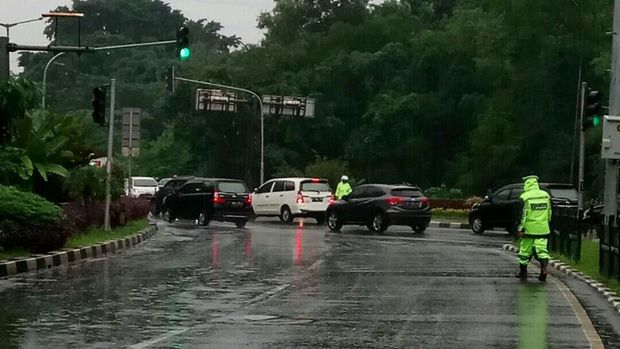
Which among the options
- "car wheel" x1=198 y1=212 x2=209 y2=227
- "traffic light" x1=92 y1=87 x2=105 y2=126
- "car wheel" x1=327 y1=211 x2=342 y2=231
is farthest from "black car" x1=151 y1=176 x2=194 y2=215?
"traffic light" x1=92 y1=87 x2=105 y2=126

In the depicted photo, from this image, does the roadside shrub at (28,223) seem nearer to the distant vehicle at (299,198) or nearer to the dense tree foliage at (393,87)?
the distant vehicle at (299,198)

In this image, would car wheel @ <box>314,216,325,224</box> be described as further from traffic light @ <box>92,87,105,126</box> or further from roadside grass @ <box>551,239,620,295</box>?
roadside grass @ <box>551,239,620,295</box>

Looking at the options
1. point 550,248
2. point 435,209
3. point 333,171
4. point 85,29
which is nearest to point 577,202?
point 550,248

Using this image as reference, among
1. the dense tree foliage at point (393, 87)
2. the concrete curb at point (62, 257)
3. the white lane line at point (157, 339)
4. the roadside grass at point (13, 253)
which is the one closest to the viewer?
the white lane line at point (157, 339)

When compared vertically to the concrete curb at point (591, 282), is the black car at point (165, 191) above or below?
above

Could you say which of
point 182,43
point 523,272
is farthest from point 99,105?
point 523,272

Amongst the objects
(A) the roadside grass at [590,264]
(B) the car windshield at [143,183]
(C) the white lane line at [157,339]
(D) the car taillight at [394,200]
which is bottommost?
(C) the white lane line at [157,339]

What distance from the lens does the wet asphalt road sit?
1223 centimetres

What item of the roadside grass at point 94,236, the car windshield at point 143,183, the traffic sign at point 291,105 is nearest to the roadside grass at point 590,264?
the roadside grass at point 94,236

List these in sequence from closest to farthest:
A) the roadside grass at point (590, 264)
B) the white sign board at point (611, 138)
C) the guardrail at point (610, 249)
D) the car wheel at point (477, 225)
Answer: the guardrail at point (610, 249)
the roadside grass at point (590, 264)
the white sign board at point (611, 138)
the car wheel at point (477, 225)

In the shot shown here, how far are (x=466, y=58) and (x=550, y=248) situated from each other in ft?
155

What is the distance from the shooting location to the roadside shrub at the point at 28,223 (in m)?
22.3

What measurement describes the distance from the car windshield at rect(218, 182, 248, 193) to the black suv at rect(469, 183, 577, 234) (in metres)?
8.03

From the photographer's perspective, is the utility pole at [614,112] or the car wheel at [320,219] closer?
the utility pole at [614,112]
